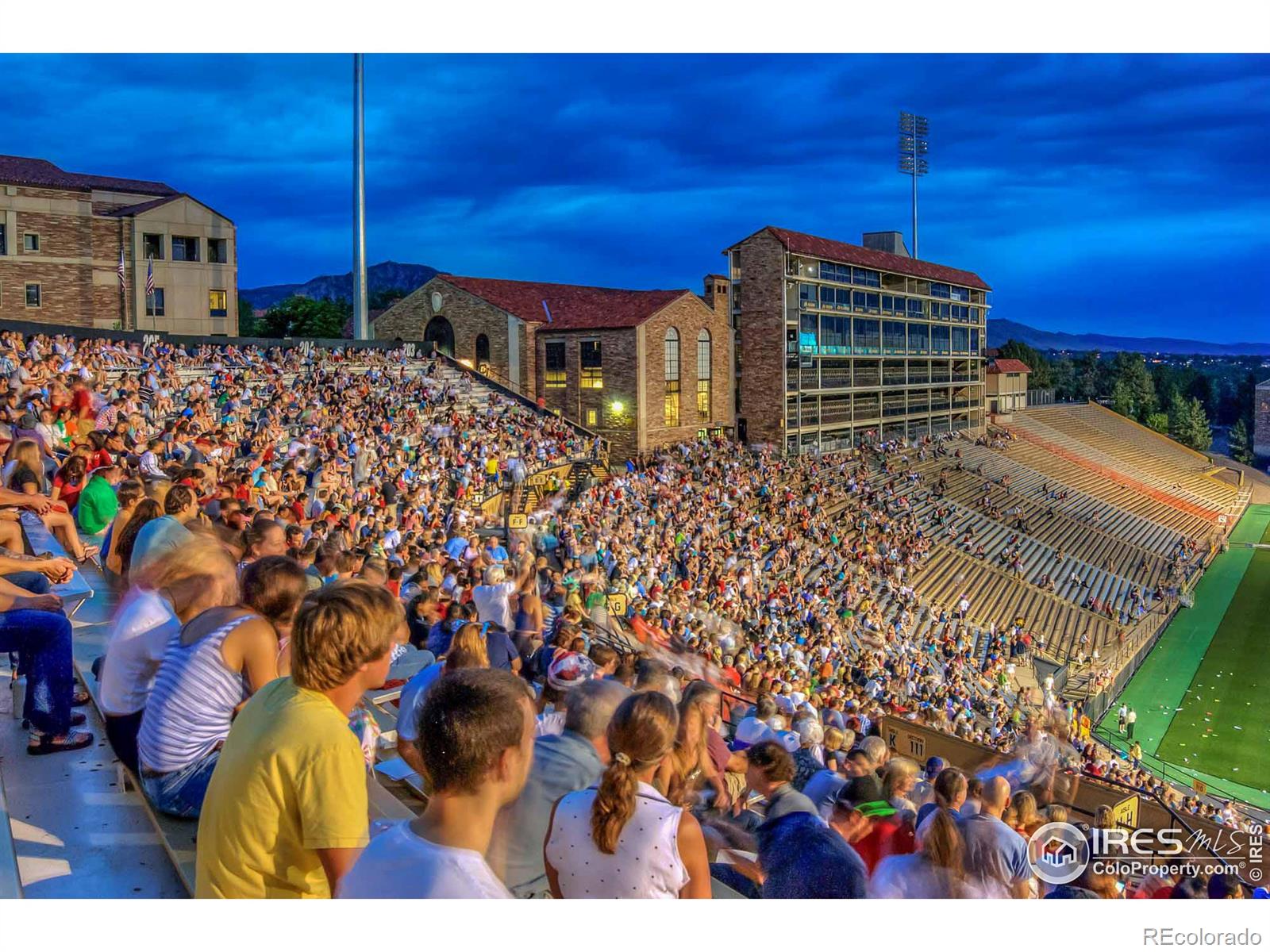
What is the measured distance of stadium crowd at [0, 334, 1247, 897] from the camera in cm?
278

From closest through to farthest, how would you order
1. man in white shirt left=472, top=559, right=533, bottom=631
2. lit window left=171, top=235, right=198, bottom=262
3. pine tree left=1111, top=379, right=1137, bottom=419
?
1. man in white shirt left=472, top=559, right=533, bottom=631
2. lit window left=171, top=235, right=198, bottom=262
3. pine tree left=1111, top=379, right=1137, bottom=419

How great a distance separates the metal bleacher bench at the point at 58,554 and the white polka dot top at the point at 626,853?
3.51 meters

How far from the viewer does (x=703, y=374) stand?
115 feet

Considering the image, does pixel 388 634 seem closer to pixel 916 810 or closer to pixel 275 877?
pixel 275 877

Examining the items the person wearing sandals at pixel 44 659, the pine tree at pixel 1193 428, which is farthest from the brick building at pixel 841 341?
the person wearing sandals at pixel 44 659

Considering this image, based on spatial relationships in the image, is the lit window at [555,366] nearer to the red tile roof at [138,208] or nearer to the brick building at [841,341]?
the brick building at [841,341]

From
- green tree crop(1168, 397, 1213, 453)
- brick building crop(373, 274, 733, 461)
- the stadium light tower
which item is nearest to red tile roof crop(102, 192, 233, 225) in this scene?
brick building crop(373, 274, 733, 461)

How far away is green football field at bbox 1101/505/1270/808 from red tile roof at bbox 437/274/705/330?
17.4 m

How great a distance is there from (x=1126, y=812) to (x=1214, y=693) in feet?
59.5

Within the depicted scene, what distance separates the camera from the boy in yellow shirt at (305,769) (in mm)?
2744

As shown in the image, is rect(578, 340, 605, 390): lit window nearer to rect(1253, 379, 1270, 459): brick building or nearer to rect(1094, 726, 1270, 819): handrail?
rect(1094, 726, 1270, 819): handrail

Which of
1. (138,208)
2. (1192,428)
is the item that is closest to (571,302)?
(138,208)

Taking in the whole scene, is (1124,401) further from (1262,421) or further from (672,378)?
(672,378)
